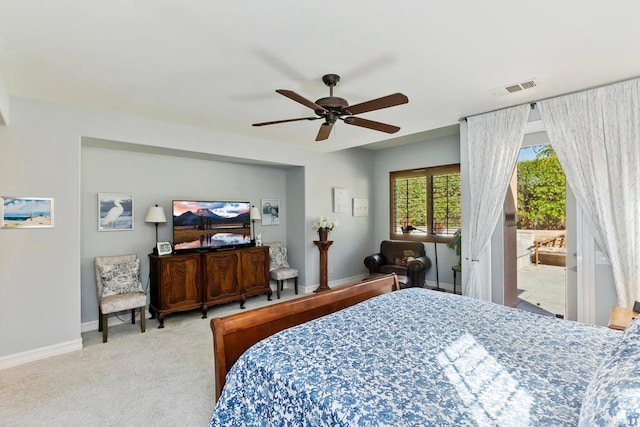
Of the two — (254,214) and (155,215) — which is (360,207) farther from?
(155,215)

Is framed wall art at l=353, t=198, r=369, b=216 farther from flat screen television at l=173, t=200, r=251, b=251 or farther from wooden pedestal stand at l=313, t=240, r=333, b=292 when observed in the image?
flat screen television at l=173, t=200, r=251, b=251

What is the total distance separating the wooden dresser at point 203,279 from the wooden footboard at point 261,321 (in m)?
2.42

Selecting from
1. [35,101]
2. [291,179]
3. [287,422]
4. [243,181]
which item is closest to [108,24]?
[35,101]

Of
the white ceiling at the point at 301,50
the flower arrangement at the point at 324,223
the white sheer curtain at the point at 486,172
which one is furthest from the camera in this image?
the flower arrangement at the point at 324,223

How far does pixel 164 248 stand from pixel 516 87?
453 centimetres

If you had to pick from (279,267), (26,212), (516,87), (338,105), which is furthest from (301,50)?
(279,267)

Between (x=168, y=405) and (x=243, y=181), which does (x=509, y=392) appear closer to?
(x=168, y=405)

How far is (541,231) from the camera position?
3.48 meters

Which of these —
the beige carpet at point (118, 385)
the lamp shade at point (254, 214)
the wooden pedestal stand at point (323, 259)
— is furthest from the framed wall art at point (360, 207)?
the beige carpet at point (118, 385)

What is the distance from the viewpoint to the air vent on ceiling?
2.86 metres

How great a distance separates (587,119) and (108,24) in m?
4.12

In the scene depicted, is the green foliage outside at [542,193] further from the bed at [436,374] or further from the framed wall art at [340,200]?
the framed wall art at [340,200]

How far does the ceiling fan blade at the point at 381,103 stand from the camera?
7.43 ft

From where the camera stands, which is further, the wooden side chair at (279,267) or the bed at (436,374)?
the wooden side chair at (279,267)
